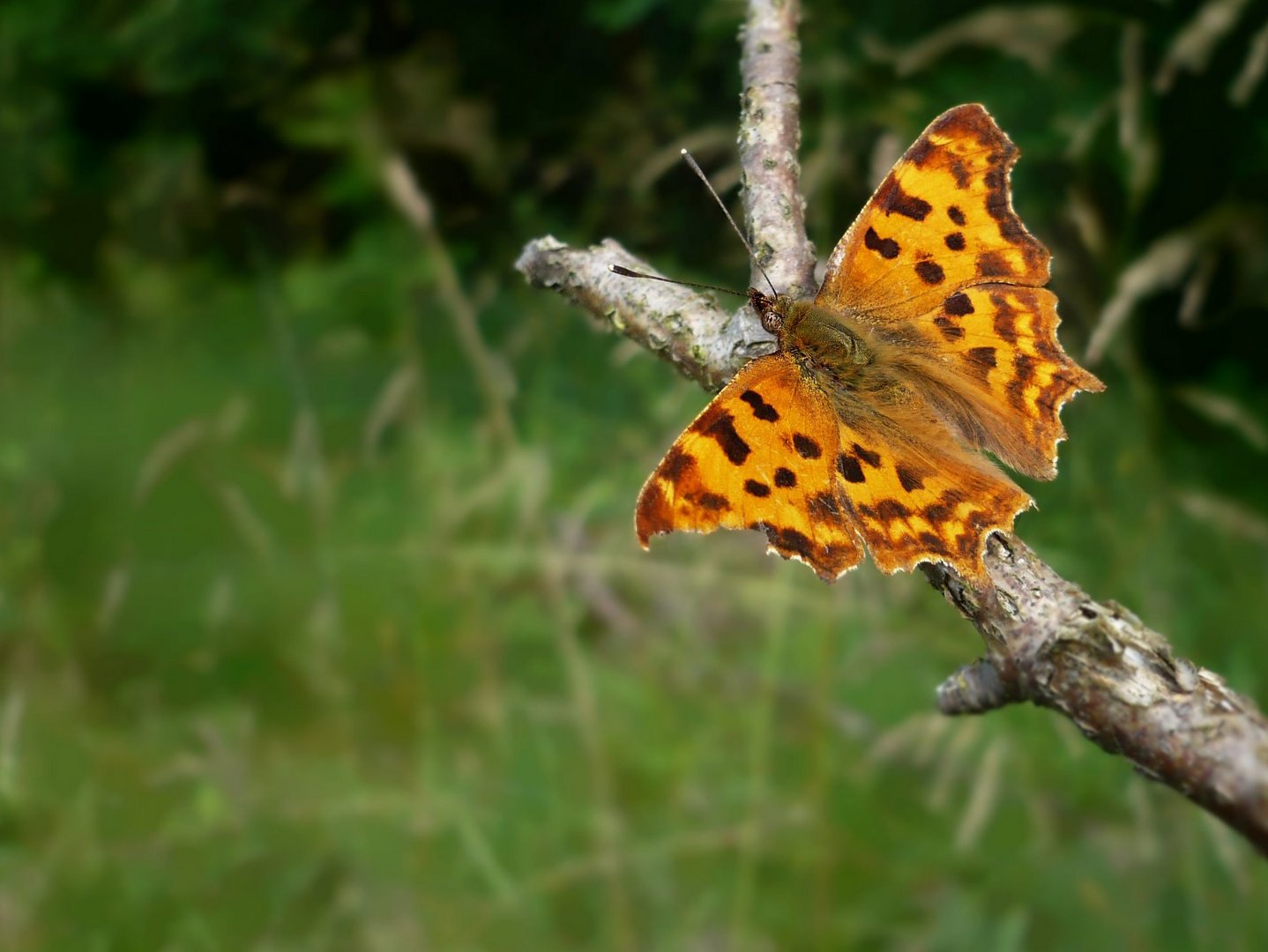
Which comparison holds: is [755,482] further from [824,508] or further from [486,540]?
[486,540]

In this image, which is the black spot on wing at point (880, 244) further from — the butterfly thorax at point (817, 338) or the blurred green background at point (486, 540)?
the blurred green background at point (486, 540)

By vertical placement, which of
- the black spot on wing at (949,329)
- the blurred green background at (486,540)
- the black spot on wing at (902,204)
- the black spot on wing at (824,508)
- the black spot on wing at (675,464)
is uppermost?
the black spot on wing at (902,204)

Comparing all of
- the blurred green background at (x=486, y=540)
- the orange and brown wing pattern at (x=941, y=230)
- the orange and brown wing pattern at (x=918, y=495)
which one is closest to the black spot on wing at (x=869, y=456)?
the orange and brown wing pattern at (x=918, y=495)

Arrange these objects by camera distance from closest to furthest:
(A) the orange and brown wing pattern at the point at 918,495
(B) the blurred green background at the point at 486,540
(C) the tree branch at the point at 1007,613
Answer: (C) the tree branch at the point at 1007,613 → (A) the orange and brown wing pattern at the point at 918,495 → (B) the blurred green background at the point at 486,540

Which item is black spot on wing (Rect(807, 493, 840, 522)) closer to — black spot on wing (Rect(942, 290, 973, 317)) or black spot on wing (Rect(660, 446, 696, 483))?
black spot on wing (Rect(660, 446, 696, 483))

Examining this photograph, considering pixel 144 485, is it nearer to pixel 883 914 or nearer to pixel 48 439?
pixel 48 439

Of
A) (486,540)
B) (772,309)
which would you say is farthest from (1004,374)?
(486,540)

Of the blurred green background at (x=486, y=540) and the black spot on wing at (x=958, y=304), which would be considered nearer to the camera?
the black spot on wing at (x=958, y=304)
